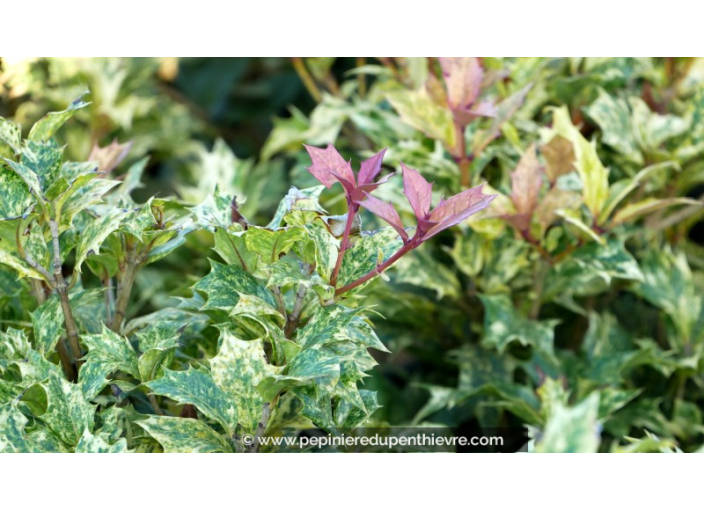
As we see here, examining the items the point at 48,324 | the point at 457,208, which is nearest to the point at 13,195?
the point at 48,324

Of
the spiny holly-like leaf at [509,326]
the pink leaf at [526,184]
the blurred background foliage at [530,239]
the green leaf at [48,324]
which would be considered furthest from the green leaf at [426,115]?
the green leaf at [48,324]

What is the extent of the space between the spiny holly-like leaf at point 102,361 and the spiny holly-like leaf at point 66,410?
0.01m

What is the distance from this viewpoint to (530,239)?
1083 millimetres

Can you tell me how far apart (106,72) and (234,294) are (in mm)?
1037

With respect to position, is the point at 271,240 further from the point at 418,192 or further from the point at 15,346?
the point at 15,346

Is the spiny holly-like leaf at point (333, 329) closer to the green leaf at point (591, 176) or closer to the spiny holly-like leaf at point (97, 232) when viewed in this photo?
the spiny holly-like leaf at point (97, 232)

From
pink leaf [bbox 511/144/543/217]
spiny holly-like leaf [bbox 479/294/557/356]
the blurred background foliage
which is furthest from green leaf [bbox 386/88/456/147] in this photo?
spiny holly-like leaf [bbox 479/294/557/356]

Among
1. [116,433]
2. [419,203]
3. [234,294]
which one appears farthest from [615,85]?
[116,433]

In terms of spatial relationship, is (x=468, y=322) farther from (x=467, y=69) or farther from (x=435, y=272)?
(x=467, y=69)

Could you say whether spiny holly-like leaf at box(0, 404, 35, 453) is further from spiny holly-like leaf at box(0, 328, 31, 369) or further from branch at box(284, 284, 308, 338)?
branch at box(284, 284, 308, 338)

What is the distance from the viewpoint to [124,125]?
5.10 feet

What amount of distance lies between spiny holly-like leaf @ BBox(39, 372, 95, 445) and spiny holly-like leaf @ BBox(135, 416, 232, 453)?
6 cm

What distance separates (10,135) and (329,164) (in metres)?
0.38

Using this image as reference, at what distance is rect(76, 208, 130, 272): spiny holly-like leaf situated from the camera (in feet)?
2.52
